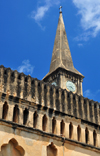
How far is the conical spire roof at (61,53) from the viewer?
50.1m

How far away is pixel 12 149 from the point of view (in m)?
17.2

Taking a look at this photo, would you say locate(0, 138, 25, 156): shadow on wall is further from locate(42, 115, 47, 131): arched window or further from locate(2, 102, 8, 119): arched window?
locate(42, 115, 47, 131): arched window

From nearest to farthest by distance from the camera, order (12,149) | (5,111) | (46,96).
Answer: (12,149) < (5,111) < (46,96)

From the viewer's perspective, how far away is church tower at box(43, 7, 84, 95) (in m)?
48.8

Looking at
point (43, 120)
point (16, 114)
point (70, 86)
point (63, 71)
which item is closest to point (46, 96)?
point (43, 120)

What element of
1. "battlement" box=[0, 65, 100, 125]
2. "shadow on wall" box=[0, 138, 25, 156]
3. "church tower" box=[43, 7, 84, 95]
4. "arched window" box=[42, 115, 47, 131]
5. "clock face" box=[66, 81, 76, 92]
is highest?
"church tower" box=[43, 7, 84, 95]

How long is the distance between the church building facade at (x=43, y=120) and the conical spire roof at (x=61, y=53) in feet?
92.7

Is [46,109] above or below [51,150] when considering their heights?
above

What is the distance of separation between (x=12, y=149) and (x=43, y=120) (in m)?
2.80

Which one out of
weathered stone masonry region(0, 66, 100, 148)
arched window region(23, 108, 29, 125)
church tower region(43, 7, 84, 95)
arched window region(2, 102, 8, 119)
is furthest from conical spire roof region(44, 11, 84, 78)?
arched window region(2, 102, 8, 119)

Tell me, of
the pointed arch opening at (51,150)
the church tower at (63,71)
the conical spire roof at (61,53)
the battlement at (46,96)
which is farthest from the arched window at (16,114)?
the conical spire roof at (61,53)

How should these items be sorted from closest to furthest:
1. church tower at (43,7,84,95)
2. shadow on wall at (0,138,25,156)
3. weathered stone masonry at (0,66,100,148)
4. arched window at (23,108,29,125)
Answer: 1. shadow on wall at (0,138,25,156)
2. weathered stone masonry at (0,66,100,148)
3. arched window at (23,108,29,125)
4. church tower at (43,7,84,95)

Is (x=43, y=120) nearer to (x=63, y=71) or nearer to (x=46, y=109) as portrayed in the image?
(x=46, y=109)

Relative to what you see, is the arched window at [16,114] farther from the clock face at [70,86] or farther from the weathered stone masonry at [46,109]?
the clock face at [70,86]
